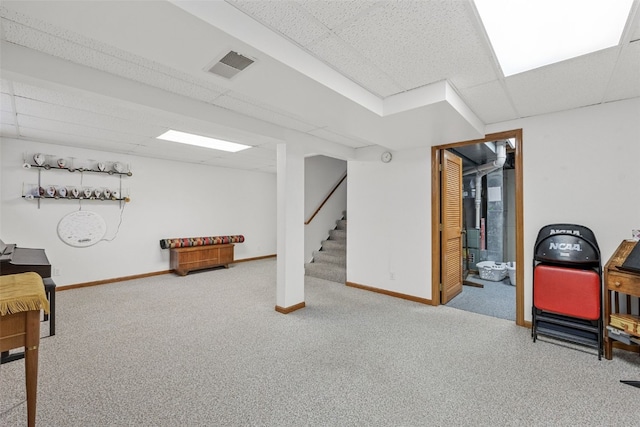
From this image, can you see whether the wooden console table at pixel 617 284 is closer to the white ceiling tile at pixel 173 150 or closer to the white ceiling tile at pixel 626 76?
the white ceiling tile at pixel 626 76

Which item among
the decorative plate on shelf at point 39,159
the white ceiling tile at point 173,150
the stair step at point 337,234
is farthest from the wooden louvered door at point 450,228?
the decorative plate on shelf at point 39,159

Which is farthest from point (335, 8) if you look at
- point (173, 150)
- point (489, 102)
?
point (173, 150)

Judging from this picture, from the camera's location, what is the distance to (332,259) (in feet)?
17.7

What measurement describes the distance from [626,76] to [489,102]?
0.90 metres

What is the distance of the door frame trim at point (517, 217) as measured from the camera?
3.07m

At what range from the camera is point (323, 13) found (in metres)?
1.48

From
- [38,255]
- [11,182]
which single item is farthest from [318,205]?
[11,182]

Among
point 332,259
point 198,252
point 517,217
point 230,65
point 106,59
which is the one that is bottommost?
point 332,259

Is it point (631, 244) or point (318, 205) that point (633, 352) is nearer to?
point (631, 244)

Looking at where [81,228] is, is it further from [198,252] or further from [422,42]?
[422,42]

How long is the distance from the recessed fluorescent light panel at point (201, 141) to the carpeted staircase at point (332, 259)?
250cm

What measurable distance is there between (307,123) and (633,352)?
12.2ft

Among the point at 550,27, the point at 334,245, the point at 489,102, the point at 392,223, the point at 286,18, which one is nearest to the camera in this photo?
the point at 286,18

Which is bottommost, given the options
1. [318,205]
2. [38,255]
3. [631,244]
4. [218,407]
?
[218,407]
